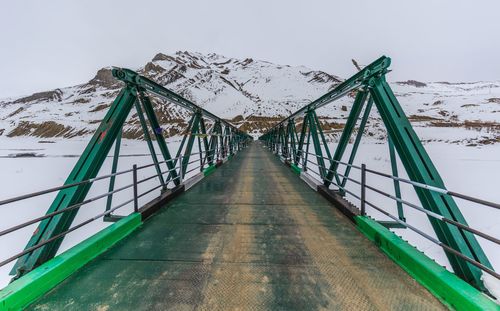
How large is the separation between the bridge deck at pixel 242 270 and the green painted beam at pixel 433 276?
103 mm

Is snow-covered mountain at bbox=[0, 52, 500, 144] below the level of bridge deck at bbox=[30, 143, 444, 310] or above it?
above

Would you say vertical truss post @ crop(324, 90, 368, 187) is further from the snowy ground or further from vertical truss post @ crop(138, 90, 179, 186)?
vertical truss post @ crop(138, 90, 179, 186)

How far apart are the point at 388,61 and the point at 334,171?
2.79 m

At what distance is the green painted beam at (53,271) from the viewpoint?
206cm

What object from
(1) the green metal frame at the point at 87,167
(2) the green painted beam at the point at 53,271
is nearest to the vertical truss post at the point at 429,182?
(2) the green painted beam at the point at 53,271

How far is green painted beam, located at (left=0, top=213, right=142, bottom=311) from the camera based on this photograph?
206 centimetres

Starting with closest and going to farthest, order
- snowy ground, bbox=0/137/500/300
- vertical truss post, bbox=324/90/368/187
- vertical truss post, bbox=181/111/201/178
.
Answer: vertical truss post, bbox=324/90/368/187, snowy ground, bbox=0/137/500/300, vertical truss post, bbox=181/111/201/178

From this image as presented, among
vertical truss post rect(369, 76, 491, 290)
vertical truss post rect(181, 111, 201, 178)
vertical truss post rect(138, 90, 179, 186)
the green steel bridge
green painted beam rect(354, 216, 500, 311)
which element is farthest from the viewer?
vertical truss post rect(181, 111, 201, 178)

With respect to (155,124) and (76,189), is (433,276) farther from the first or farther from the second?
(155,124)

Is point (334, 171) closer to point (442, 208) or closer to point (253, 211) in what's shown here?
point (253, 211)

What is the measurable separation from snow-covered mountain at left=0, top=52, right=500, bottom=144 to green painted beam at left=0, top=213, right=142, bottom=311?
1595 centimetres

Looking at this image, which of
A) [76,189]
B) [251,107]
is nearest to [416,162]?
[76,189]

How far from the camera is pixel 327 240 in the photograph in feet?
11.4

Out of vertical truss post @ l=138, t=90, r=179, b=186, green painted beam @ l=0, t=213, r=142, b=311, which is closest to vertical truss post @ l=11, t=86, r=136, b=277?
green painted beam @ l=0, t=213, r=142, b=311
